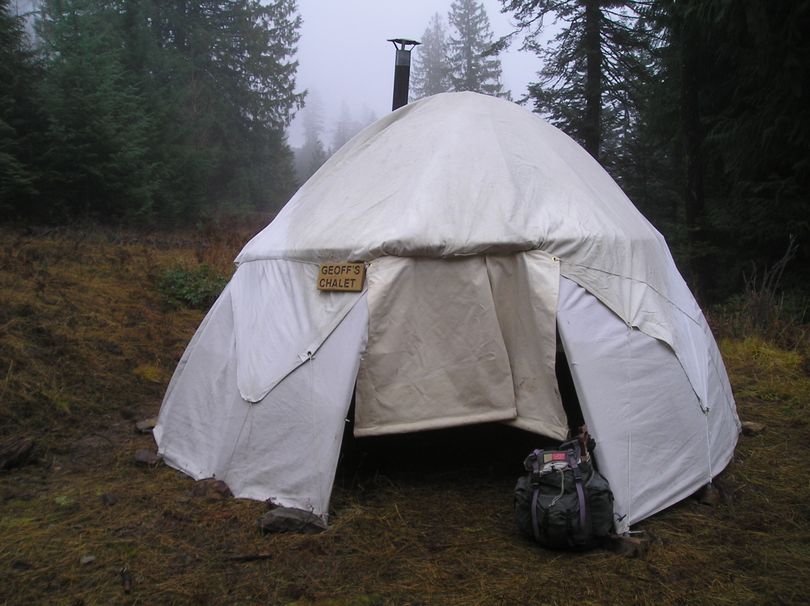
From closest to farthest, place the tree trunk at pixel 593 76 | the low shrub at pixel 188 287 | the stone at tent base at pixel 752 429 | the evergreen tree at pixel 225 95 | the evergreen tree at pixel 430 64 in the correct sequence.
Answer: the stone at tent base at pixel 752 429, the low shrub at pixel 188 287, the tree trunk at pixel 593 76, the evergreen tree at pixel 225 95, the evergreen tree at pixel 430 64

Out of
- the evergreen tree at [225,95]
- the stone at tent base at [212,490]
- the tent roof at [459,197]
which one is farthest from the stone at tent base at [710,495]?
the evergreen tree at [225,95]

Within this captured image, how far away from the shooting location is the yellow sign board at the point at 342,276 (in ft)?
12.5

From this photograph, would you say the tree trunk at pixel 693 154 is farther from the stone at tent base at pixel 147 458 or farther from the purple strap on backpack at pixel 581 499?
the stone at tent base at pixel 147 458

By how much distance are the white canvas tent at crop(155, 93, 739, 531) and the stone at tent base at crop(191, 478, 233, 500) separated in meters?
0.05

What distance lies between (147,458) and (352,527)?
Answer: 5.98 ft

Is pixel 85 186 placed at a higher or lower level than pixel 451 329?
higher

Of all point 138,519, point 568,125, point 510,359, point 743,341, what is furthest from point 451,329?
point 568,125

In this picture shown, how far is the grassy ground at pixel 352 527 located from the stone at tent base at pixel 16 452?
0.08m

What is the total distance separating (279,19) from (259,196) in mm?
8526

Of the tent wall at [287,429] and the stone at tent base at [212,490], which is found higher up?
the tent wall at [287,429]

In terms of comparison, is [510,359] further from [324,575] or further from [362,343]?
[324,575]

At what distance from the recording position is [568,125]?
46.0ft

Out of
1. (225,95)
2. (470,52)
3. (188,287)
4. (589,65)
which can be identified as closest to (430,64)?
(470,52)

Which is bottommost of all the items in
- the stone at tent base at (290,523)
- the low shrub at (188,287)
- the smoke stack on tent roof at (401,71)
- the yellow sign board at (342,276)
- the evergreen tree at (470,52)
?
the stone at tent base at (290,523)
